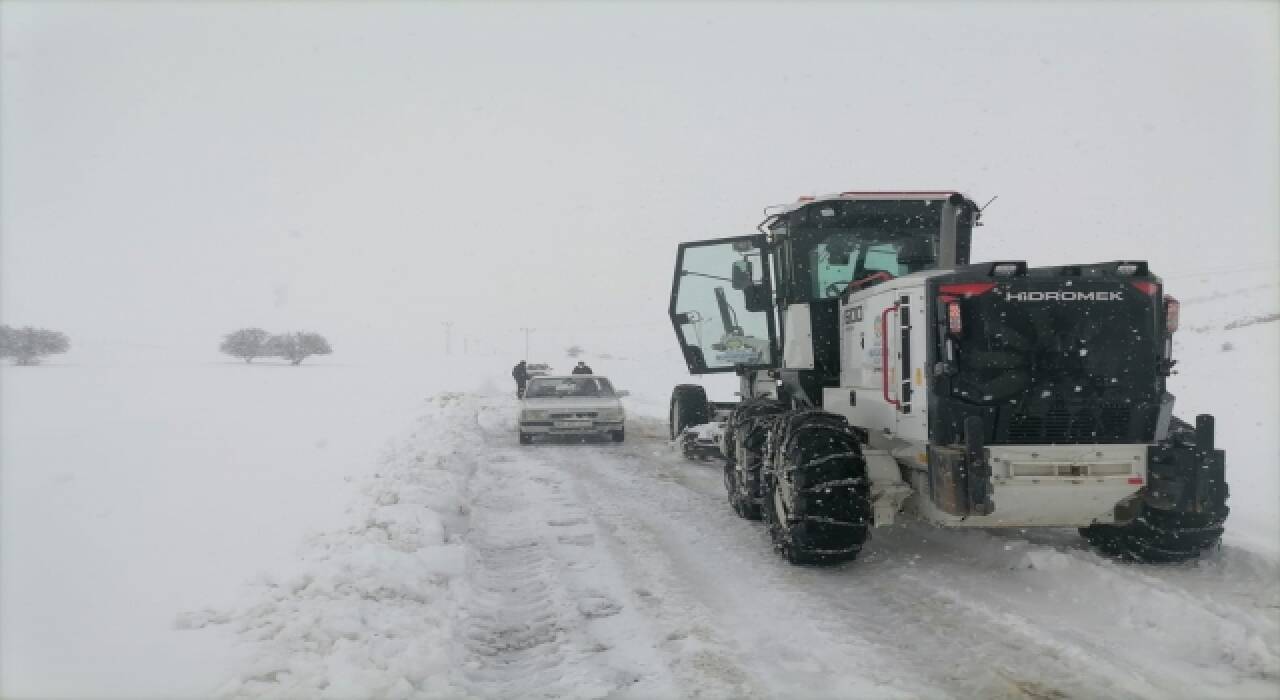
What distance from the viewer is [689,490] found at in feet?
32.6

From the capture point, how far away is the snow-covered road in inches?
151

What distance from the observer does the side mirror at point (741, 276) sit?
841 cm

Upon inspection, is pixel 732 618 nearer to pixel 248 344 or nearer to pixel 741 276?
pixel 741 276

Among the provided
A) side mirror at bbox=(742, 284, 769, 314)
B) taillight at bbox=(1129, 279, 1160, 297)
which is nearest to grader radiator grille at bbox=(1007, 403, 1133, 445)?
taillight at bbox=(1129, 279, 1160, 297)

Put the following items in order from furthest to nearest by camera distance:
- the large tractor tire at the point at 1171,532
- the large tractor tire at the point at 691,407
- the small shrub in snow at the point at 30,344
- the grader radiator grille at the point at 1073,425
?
1. the small shrub in snow at the point at 30,344
2. the large tractor tire at the point at 691,407
3. the large tractor tire at the point at 1171,532
4. the grader radiator grille at the point at 1073,425

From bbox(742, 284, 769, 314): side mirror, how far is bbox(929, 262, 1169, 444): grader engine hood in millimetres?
3225

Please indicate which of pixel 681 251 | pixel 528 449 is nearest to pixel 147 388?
pixel 528 449

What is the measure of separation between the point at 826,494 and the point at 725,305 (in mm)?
3903

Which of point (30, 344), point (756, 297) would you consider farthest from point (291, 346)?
point (756, 297)

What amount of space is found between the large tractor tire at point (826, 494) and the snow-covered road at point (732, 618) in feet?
0.74

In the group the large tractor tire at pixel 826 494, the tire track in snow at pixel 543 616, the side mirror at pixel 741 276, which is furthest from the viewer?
the side mirror at pixel 741 276

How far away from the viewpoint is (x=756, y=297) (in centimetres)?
848

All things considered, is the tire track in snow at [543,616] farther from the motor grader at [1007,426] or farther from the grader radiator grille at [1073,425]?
the grader radiator grille at [1073,425]

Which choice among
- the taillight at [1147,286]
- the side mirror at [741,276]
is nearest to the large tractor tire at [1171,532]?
the taillight at [1147,286]
